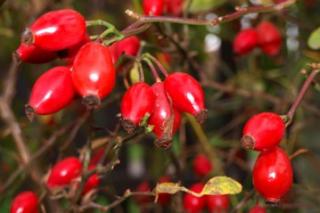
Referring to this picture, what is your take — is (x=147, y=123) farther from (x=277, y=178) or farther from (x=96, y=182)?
(x=96, y=182)

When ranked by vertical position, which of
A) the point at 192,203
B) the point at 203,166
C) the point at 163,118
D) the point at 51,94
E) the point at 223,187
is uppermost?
the point at 51,94

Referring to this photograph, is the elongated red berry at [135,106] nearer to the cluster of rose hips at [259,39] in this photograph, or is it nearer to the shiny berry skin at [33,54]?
the shiny berry skin at [33,54]

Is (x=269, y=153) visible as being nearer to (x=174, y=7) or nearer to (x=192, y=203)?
(x=192, y=203)

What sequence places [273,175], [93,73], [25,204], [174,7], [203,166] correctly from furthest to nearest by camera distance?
[203,166], [174,7], [25,204], [273,175], [93,73]

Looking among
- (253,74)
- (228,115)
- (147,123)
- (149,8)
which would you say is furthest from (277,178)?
(228,115)

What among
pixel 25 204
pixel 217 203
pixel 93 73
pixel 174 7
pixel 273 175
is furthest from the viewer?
pixel 174 7

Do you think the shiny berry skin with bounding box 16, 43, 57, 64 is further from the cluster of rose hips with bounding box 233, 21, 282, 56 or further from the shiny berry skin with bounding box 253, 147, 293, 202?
the cluster of rose hips with bounding box 233, 21, 282, 56

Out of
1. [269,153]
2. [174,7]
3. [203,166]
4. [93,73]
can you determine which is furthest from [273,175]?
[203,166]

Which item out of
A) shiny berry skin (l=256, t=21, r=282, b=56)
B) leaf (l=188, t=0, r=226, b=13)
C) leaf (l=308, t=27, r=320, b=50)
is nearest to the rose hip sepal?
leaf (l=308, t=27, r=320, b=50)
